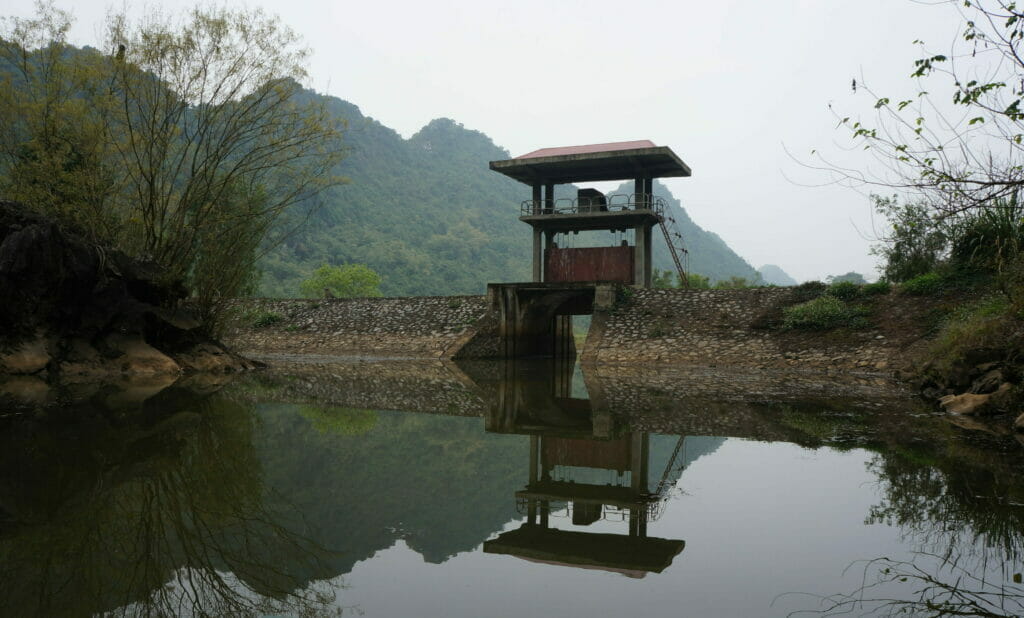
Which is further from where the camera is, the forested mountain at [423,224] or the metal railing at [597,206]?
the forested mountain at [423,224]

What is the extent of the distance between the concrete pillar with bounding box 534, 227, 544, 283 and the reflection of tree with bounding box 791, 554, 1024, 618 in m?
25.9

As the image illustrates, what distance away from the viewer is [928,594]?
3.11m

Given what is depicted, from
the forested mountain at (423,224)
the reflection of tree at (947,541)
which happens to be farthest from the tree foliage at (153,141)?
the forested mountain at (423,224)

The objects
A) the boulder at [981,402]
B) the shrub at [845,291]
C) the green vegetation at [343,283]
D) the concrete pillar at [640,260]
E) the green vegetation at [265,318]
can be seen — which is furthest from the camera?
the green vegetation at [343,283]

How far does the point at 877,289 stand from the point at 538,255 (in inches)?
508

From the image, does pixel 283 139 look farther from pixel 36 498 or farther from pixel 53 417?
pixel 36 498

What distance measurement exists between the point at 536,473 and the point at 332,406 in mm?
4973

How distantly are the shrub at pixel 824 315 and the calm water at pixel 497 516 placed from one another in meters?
13.8

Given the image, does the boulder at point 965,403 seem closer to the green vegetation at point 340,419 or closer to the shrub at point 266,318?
the green vegetation at point 340,419

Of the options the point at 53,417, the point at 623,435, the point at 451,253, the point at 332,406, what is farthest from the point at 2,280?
the point at 451,253

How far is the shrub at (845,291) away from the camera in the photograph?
22.5 metres

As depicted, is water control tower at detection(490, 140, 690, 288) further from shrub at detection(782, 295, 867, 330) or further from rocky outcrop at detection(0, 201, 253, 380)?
rocky outcrop at detection(0, 201, 253, 380)

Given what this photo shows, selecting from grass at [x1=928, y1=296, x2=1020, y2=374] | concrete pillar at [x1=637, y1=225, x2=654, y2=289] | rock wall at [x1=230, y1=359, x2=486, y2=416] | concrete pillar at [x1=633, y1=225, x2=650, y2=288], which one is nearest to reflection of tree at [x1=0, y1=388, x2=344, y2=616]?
rock wall at [x1=230, y1=359, x2=486, y2=416]

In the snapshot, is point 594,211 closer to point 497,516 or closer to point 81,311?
point 81,311
